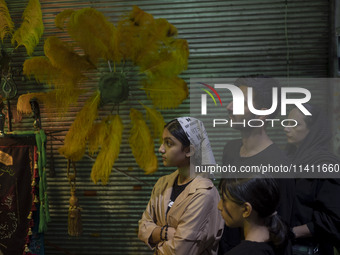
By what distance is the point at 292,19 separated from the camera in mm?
3869

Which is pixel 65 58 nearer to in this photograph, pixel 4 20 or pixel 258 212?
pixel 4 20

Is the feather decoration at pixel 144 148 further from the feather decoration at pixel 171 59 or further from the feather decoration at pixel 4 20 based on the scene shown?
the feather decoration at pixel 4 20

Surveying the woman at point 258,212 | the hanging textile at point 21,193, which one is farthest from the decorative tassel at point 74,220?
the woman at point 258,212

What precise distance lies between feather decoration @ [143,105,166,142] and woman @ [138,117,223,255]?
3.06 ft

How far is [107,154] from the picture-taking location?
142 inches

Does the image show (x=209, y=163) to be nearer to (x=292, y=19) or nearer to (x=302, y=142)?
(x=302, y=142)

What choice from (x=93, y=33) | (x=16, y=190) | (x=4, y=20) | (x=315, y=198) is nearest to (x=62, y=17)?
(x=93, y=33)

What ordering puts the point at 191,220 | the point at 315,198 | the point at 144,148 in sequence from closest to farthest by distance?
the point at 191,220 < the point at 315,198 < the point at 144,148

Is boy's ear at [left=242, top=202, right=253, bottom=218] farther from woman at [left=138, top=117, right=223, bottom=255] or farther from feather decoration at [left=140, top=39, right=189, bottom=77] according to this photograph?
feather decoration at [left=140, top=39, right=189, bottom=77]

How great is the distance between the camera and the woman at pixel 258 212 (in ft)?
6.24

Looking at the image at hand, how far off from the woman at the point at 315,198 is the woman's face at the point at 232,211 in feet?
2.53

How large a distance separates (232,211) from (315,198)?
863mm

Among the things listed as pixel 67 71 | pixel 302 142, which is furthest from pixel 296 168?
pixel 67 71

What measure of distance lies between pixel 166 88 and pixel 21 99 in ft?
4.30
